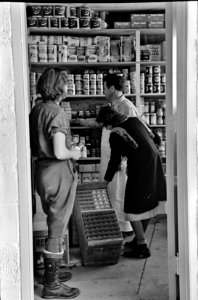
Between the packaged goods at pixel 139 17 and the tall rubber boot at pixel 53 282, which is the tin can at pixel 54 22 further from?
the tall rubber boot at pixel 53 282

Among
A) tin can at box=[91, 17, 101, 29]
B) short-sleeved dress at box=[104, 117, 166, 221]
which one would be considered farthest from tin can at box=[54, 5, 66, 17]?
short-sleeved dress at box=[104, 117, 166, 221]

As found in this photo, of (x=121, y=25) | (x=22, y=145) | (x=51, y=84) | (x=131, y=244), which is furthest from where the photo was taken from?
(x=121, y=25)

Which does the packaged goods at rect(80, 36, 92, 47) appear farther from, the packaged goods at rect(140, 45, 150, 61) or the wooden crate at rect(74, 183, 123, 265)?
the wooden crate at rect(74, 183, 123, 265)

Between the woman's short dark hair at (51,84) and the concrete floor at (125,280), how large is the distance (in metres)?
1.36

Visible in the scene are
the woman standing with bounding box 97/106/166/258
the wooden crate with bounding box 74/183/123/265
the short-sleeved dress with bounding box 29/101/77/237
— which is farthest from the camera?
the woman standing with bounding box 97/106/166/258

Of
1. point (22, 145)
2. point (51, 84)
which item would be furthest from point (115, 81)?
point (22, 145)

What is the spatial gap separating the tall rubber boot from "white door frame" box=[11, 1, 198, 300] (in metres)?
0.55

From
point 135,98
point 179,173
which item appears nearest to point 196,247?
point 179,173

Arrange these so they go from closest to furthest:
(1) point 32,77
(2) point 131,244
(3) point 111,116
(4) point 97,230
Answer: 1. (4) point 97,230
2. (3) point 111,116
3. (2) point 131,244
4. (1) point 32,77

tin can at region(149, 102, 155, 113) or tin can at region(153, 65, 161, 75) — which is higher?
tin can at region(153, 65, 161, 75)

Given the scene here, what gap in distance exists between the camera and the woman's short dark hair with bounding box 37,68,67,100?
9.45 ft

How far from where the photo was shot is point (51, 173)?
2.92 m

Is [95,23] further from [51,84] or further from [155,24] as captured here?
[51,84]

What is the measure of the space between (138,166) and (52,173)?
3.21 ft
